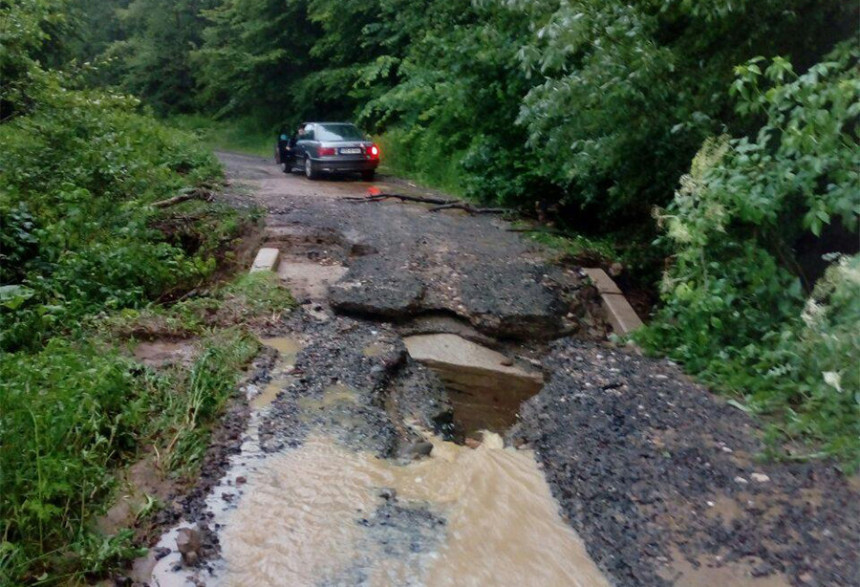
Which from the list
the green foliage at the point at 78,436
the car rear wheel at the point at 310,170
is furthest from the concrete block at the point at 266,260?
the car rear wheel at the point at 310,170

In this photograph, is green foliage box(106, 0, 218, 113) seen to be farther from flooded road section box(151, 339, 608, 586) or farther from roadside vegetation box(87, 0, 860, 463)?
flooded road section box(151, 339, 608, 586)

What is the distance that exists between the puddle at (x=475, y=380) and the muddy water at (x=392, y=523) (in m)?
1.03

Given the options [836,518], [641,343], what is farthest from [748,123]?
[836,518]

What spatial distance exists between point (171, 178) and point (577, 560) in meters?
10.8

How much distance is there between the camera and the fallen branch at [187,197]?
37.4 feet

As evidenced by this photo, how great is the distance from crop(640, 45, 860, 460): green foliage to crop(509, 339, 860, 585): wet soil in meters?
Result: 0.42

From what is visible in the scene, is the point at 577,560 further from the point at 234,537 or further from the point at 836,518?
the point at 234,537

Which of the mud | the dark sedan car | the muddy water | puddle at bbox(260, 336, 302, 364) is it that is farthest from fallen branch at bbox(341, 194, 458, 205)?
the muddy water

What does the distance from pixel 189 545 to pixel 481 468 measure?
2.03 meters

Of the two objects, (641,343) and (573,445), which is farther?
(641,343)

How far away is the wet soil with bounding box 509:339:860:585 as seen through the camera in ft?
13.0

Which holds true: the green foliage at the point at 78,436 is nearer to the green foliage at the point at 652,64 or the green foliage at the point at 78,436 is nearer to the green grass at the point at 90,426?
the green grass at the point at 90,426

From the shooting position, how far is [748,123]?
796 centimetres

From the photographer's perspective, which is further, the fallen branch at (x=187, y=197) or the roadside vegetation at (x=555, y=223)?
the fallen branch at (x=187, y=197)
